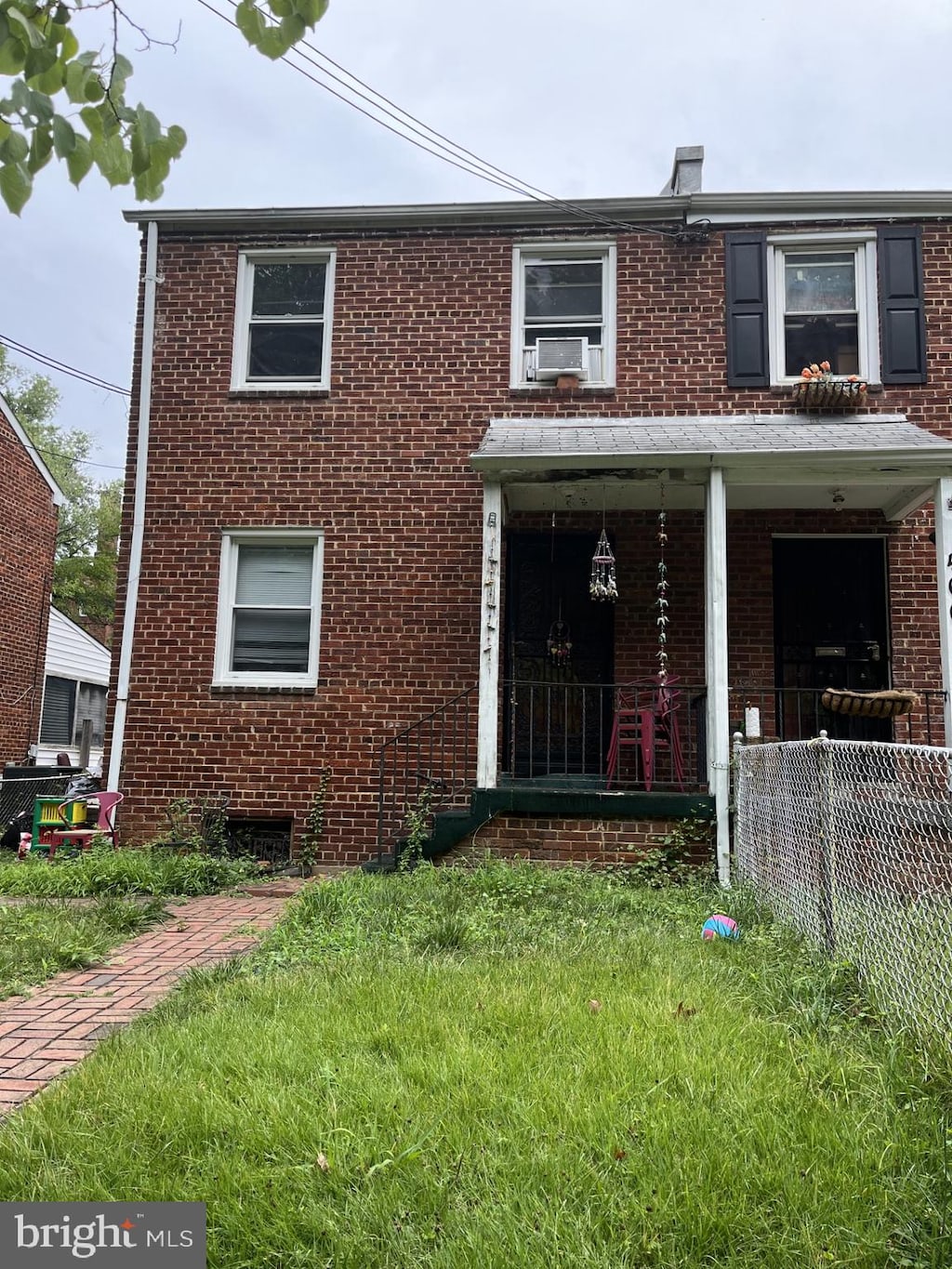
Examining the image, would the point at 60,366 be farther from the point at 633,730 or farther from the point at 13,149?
the point at 13,149

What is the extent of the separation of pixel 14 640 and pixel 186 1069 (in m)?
15.4

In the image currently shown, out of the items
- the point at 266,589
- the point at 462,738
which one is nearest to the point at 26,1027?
the point at 462,738

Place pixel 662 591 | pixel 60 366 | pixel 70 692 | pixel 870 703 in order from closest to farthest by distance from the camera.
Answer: pixel 870 703 → pixel 662 591 → pixel 60 366 → pixel 70 692

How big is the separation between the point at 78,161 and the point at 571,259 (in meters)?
8.09

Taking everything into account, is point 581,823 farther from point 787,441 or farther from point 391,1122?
point 391,1122

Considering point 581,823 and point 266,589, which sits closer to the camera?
point 581,823

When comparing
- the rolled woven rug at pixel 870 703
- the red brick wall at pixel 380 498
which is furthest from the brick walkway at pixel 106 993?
the rolled woven rug at pixel 870 703

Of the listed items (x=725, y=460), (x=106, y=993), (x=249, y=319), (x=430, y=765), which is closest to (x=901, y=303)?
(x=725, y=460)

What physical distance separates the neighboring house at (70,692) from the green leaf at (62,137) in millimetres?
17649

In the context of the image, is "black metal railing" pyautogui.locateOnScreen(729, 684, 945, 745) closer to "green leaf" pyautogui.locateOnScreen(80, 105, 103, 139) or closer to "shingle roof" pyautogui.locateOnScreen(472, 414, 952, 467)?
"shingle roof" pyautogui.locateOnScreen(472, 414, 952, 467)

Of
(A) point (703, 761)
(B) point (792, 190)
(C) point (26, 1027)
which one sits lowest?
(C) point (26, 1027)

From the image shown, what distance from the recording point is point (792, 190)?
866 cm

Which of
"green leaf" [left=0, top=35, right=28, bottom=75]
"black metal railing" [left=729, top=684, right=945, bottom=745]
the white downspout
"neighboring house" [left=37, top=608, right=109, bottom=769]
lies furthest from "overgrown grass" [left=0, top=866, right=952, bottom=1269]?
"neighboring house" [left=37, top=608, right=109, bottom=769]

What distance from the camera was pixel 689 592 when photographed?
27.9 ft
